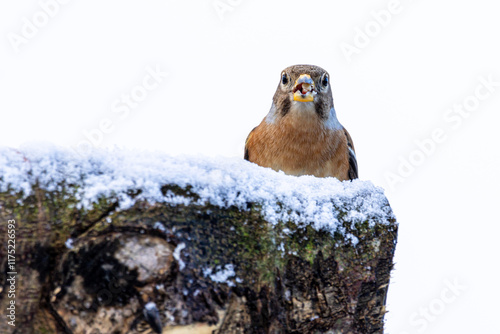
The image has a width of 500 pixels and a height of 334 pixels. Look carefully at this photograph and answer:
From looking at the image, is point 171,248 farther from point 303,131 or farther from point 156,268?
point 303,131

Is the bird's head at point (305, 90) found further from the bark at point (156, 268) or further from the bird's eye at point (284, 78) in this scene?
the bark at point (156, 268)

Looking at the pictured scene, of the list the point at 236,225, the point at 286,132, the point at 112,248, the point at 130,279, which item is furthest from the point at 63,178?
the point at 286,132

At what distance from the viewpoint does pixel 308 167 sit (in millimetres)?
3541

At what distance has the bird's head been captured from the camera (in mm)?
3447

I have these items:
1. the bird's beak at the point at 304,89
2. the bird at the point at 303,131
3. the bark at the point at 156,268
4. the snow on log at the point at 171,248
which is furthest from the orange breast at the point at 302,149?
the bark at the point at 156,268

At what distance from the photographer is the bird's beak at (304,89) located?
11.3 feet

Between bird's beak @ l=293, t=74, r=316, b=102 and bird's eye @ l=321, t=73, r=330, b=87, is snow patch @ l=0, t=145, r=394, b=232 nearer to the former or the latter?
bird's beak @ l=293, t=74, r=316, b=102

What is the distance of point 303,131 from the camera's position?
3557 mm

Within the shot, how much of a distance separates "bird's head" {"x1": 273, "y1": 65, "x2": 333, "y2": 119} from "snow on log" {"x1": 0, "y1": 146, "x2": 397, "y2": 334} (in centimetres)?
133

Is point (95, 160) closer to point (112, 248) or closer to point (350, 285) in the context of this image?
point (112, 248)

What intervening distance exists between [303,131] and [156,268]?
2.02 m

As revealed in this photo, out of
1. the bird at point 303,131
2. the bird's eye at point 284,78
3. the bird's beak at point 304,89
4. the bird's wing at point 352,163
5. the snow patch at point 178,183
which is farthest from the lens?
the bird's wing at point 352,163

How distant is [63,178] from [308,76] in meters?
2.06

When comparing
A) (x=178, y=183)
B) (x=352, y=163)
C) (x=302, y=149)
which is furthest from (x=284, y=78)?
(x=178, y=183)
